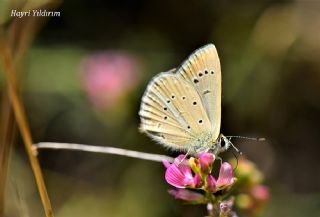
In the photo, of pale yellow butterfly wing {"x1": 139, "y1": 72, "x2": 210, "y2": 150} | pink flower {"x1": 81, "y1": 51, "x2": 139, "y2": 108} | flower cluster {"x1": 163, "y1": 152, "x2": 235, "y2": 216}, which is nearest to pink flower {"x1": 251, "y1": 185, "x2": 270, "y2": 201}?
pale yellow butterfly wing {"x1": 139, "y1": 72, "x2": 210, "y2": 150}

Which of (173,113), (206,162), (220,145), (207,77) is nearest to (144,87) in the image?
(173,113)

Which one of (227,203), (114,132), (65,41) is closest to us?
(227,203)

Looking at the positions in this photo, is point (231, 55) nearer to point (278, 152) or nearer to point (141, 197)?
point (278, 152)

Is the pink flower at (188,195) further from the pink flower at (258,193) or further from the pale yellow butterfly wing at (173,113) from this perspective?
the pink flower at (258,193)

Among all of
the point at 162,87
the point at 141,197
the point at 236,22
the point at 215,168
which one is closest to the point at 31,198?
the point at 141,197

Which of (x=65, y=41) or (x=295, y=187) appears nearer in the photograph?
(x=295, y=187)

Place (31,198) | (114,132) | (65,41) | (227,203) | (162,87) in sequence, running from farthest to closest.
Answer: (65,41) → (114,132) → (31,198) → (162,87) → (227,203)

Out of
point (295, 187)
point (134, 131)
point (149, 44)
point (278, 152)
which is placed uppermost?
point (149, 44)
